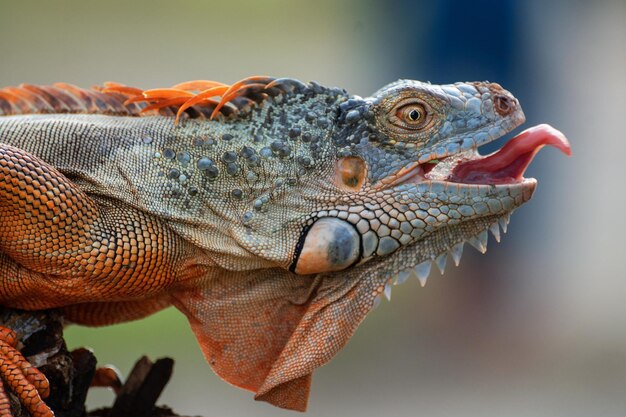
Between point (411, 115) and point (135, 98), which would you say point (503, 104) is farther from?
point (135, 98)

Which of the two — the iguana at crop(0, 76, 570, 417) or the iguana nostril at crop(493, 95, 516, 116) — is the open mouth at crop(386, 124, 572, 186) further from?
the iguana nostril at crop(493, 95, 516, 116)

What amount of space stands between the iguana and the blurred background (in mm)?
4937

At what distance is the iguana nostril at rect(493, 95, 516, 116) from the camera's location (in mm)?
3922

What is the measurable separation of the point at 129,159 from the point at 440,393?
22.3 ft

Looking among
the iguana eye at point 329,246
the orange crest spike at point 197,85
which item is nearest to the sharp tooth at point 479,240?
the iguana eye at point 329,246

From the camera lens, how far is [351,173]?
3.95 m

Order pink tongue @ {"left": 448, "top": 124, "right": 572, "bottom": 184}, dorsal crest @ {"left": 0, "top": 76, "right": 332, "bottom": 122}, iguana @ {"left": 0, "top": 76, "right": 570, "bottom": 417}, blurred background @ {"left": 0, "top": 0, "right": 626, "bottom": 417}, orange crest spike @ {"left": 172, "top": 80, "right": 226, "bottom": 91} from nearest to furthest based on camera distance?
iguana @ {"left": 0, "top": 76, "right": 570, "bottom": 417}, pink tongue @ {"left": 448, "top": 124, "right": 572, "bottom": 184}, dorsal crest @ {"left": 0, "top": 76, "right": 332, "bottom": 122}, orange crest spike @ {"left": 172, "top": 80, "right": 226, "bottom": 91}, blurred background @ {"left": 0, "top": 0, "right": 626, "bottom": 417}

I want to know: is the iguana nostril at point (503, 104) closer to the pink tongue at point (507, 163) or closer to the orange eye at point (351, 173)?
the pink tongue at point (507, 163)

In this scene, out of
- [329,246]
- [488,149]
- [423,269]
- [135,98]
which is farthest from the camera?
[488,149]

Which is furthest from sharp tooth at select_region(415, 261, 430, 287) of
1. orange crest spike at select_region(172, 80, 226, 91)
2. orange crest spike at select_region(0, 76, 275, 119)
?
orange crest spike at select_region(172, 80, 226, 91)

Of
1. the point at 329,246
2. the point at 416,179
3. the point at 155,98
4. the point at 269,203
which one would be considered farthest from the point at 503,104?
the point at 155,98

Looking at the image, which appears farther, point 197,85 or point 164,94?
point 197,85

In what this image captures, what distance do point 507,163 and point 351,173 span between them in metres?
0.68

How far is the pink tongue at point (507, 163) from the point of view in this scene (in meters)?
3.91
